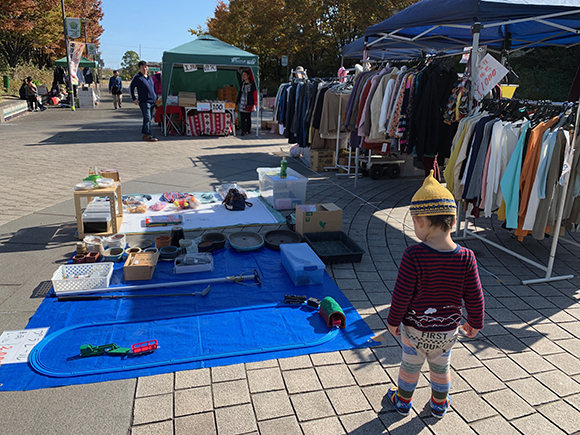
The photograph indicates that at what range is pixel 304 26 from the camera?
29250mm

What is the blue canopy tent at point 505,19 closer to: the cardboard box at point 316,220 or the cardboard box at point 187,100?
the cardboard box at point 316,220

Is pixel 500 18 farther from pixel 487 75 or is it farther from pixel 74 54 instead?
pixel 74 54

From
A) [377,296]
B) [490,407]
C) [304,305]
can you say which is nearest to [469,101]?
[377,296]

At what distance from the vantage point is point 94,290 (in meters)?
3.81

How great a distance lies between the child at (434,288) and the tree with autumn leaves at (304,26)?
2711cm

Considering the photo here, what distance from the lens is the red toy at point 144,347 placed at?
2.98 metres

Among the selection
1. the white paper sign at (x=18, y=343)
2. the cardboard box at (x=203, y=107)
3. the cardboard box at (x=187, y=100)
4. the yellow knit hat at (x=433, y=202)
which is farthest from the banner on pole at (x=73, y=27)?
the yellow knit hat at (x=433, y=202)

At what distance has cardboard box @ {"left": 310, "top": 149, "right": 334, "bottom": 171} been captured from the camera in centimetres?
910

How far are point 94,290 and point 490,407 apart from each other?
3.26 meters

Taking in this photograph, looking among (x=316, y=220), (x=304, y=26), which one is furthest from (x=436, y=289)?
(x=304, y=26)

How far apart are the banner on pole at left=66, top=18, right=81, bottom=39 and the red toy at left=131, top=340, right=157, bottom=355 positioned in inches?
904

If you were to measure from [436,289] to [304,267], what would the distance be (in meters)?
1.92

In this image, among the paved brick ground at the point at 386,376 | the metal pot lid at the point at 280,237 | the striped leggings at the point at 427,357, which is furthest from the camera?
the metal pot lid at the point at 280,237

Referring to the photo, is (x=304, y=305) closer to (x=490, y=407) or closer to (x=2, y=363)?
(x=490, y=407)
